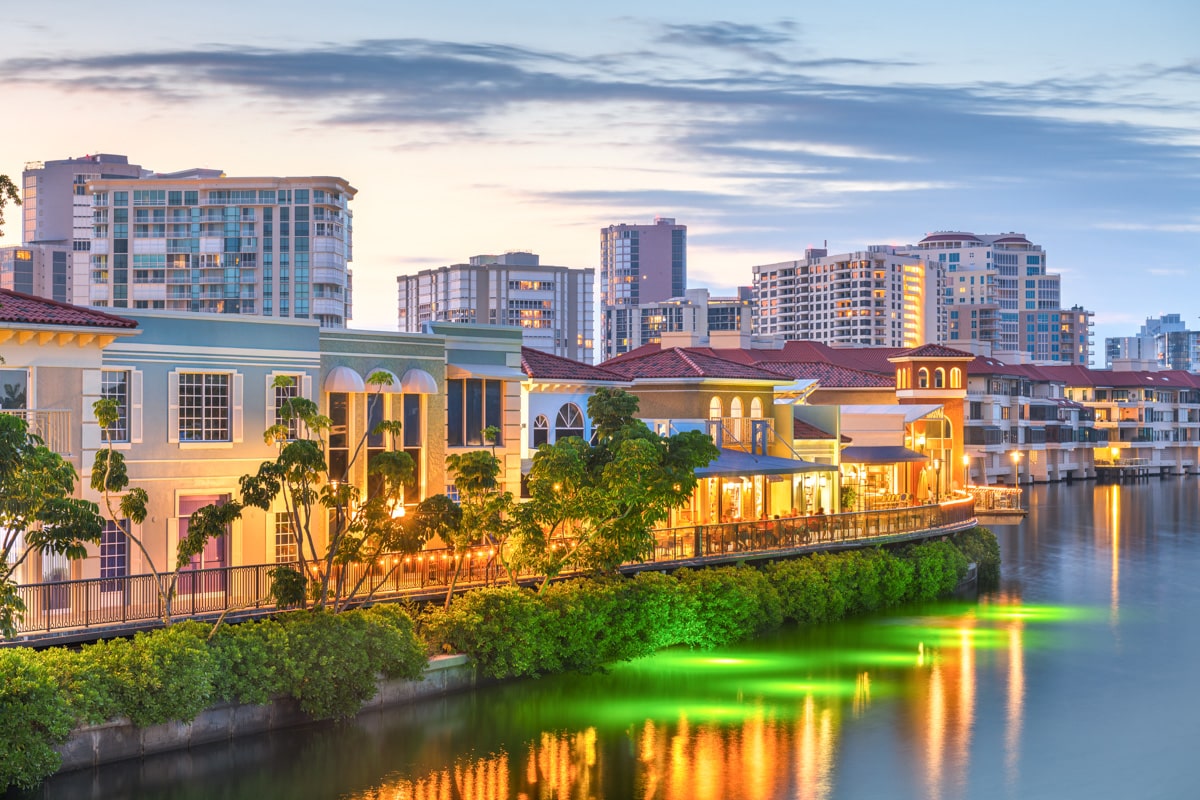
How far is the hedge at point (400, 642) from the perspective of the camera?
29.4m

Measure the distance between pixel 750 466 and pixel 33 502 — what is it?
1241 inches

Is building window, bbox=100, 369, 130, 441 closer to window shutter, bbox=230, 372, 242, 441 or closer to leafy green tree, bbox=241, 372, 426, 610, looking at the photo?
window shutter, bbox=230, 372, 242, 441

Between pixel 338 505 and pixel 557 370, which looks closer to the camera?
pixel 338 505

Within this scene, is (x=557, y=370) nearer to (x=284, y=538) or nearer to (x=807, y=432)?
(x=807, y=432)

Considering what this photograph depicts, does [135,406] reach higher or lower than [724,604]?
higher

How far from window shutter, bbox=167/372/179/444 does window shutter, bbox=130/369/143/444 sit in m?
0.85

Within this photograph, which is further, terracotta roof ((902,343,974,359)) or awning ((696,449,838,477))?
terracotta roof ((902,343,974,359))

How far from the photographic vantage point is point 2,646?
3080cm

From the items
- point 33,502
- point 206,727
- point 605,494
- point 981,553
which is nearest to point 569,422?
point 605,494

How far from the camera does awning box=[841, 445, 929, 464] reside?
6912 centimetres

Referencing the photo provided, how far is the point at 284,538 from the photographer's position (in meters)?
42.4

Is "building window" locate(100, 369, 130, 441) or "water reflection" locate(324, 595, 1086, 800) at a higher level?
"building window" locate(100, 369, 130, 441)

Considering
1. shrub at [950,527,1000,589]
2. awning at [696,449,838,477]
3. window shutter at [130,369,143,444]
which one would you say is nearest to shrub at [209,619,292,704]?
window shutter at [130,369,143,444]

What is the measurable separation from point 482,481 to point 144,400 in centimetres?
907
